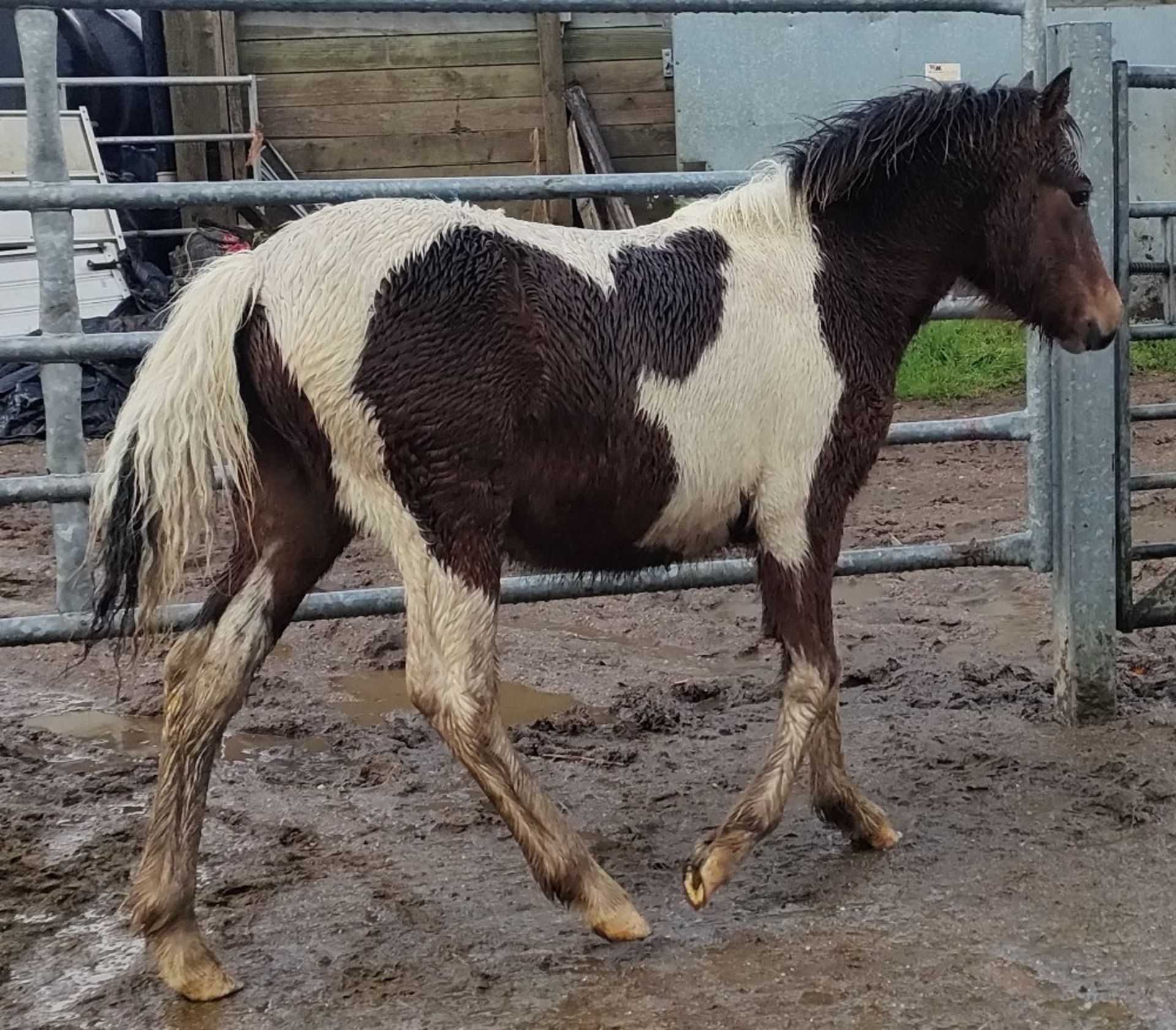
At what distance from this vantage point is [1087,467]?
377 cm

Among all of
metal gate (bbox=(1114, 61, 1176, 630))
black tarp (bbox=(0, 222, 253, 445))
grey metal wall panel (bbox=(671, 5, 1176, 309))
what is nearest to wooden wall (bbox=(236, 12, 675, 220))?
grey metal wall panel (bbox=(671, 5, 1176, 309))

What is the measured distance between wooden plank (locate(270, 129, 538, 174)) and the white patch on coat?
305 inches

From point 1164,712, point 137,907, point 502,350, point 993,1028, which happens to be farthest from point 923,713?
point 137,907

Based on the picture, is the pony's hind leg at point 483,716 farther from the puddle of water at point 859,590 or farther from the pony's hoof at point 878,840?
the puddle of water at point 859,590

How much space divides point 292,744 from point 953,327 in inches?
269

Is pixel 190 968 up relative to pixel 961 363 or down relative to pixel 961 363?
down

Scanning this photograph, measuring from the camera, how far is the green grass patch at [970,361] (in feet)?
28.0

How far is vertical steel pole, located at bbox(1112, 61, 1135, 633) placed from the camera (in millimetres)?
3746

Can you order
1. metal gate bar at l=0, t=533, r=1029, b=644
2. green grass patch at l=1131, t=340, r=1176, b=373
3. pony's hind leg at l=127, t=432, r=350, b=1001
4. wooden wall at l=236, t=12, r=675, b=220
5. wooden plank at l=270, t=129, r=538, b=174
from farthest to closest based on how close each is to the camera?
wooden plank at l=270, t=129, r=538, b=174
wooden wall at l=236, t=12, r=675, b=220
green grass patch at l=1131, t=340, r=1176, b=373
metal gate bar at l=0, t=533, r=1029, b=644
pony's hind leg at l=127, t=432, r=350, b=1001

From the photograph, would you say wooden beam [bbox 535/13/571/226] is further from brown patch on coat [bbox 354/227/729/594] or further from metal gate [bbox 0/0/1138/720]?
brown patch on coat [bbox 354/227/729/594]

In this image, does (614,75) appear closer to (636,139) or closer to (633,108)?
(633,108)

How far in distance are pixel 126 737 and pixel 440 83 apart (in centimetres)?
736

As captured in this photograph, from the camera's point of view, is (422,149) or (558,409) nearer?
(558,409)

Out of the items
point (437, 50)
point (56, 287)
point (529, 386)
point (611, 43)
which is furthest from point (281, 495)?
point (611, 43)
